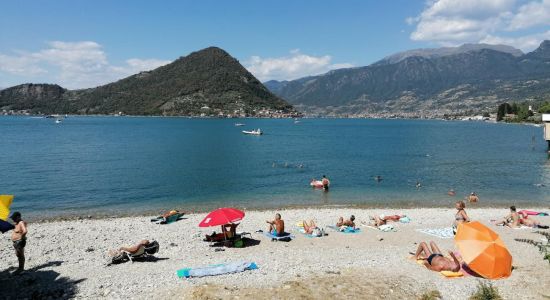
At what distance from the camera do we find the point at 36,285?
1424 centimetres

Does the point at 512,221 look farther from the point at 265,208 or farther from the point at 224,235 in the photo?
the point at 265,208

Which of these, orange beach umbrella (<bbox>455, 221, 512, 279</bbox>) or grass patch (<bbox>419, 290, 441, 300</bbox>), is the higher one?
orange beach umbrella (<bbox>455, 221, 512, 279</bbox>)

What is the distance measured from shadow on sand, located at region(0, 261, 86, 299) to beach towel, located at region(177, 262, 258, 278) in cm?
354

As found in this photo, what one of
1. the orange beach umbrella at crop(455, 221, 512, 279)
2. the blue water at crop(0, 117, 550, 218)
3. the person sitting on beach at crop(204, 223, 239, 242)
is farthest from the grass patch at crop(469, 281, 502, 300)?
the blue water at crop(0, 117, 550, 218)

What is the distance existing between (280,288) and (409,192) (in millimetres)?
28617

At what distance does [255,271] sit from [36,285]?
742 cm

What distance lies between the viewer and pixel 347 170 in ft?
180

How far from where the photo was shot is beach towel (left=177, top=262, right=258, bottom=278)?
14.8 m

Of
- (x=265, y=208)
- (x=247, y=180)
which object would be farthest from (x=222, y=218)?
(x=247, y=180)

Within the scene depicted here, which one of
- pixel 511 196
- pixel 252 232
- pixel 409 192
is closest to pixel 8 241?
pixel 252 232

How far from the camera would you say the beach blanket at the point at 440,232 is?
2123 centimetres

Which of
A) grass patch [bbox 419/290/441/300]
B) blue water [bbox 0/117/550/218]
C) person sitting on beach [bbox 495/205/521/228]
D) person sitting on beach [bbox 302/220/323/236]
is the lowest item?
blue water [bbox 0/117/550/218]

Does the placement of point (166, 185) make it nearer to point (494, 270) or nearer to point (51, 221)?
point (51, 221)

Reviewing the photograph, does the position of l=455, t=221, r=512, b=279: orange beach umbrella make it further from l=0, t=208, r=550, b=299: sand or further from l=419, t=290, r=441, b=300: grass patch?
l=419, t=290, r=441, b=300: grass patch
